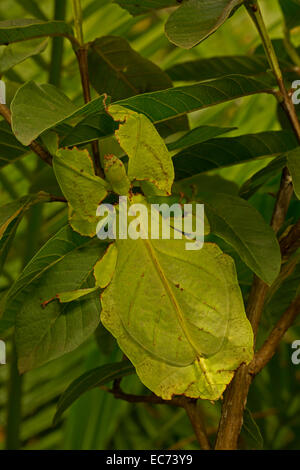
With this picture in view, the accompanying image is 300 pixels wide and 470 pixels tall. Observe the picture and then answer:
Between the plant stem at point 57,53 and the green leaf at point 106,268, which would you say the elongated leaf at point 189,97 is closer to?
the green leaf at point 106,268

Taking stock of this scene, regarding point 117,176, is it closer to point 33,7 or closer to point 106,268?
A: point 106,268

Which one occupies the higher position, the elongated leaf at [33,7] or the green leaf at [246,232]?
the elongated leaf at [33,7]

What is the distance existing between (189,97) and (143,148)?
11 centimetres

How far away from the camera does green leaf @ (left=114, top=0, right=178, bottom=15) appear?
572 millimetres

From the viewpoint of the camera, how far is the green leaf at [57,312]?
0.48 meters

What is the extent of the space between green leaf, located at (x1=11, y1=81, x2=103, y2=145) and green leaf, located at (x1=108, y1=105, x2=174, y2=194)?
0.03 m

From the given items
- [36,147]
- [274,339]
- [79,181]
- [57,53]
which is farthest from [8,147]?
[57,53]

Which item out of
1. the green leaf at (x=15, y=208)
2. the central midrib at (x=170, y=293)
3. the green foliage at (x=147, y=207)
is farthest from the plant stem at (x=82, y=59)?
the central midrib at (x=170, y=293)

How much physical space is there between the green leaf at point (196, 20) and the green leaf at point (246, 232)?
0.13 metres

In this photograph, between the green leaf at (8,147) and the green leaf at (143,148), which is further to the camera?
the green leaf at (8,147)

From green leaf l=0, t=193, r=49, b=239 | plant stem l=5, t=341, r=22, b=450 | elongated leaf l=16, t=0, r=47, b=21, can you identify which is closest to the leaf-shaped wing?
green leaf l=0, t=193, r=49, b=239

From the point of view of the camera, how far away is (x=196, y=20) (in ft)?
1.48

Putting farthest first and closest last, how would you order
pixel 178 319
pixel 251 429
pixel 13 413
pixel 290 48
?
pixel 13 413, pixel 290 48, pixel 251 429, pixel 178 319
